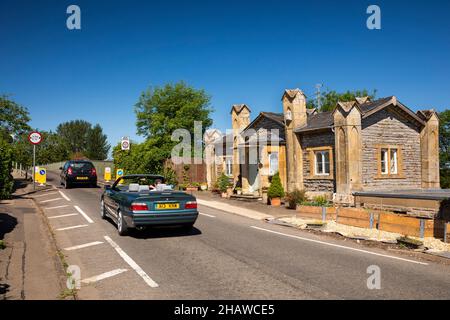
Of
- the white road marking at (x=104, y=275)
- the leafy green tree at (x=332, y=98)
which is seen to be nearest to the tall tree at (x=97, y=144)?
Answer: the leafy green tree at (x=332, y=98)

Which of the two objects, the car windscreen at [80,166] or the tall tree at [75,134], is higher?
the tall tree at [75,134]

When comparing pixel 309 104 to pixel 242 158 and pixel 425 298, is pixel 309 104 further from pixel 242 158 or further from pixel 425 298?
pixel 425 298

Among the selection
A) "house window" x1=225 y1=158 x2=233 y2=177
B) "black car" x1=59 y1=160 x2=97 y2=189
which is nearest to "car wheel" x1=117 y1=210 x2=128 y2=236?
"black car" x1=59 y1=160 x2=97 y2=189

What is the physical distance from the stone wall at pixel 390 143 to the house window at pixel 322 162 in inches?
72.4

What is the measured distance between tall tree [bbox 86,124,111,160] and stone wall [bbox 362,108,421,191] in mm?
89496

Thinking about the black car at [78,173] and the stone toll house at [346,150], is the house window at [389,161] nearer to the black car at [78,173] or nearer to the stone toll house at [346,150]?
the stone toll house at [346,150]

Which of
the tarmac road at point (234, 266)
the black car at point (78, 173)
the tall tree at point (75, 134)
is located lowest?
the tarmac road at point (234, 266)

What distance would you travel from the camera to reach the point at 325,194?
62.4 ft

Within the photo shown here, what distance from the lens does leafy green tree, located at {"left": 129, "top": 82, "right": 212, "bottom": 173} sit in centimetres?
3259

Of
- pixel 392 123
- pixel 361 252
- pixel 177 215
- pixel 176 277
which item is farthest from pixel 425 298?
pixel 392 123

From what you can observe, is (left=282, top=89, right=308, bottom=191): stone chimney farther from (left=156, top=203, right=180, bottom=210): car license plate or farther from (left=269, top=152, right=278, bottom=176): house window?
(left=156, top=203, right=180, bottom=210): car license plate

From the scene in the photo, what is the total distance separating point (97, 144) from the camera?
100500 millimetres

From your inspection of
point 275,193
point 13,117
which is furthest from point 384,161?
point 13,117

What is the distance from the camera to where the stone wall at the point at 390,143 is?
18703 mm
